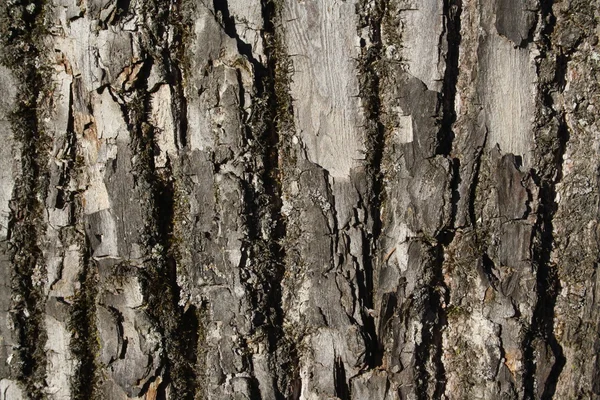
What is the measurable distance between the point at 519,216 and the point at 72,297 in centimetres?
132

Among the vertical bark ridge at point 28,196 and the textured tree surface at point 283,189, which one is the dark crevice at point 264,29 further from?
the vertical bark ridge at point 28,196

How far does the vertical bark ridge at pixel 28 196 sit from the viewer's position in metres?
1.56

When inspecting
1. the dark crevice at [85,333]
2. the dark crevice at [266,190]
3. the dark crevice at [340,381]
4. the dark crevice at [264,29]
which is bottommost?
the dark crevice at [340,381]

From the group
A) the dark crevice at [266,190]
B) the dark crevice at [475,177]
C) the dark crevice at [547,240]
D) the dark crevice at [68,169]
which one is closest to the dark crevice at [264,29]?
the dark crevice at [266,190]

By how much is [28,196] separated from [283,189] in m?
0.73

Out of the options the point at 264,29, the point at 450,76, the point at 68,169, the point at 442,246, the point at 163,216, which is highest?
the point at 264,29

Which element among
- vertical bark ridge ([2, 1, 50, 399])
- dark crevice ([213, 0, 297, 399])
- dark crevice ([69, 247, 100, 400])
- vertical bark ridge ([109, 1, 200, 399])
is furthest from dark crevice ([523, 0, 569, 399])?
vertical bark ridge ([2, 1, 50, 399])

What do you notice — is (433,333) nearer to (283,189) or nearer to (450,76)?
(283,189)

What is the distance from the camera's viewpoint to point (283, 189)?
1626mm

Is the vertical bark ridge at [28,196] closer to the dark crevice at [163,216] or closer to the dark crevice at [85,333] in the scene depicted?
the dark crevice at [85,333]

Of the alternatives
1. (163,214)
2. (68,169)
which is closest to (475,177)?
(163,214)

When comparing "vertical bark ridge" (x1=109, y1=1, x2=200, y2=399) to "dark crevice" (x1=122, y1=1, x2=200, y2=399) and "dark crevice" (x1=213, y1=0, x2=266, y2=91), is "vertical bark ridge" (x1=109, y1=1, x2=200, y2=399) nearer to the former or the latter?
"dark crevice" (x1=122, y1=1, x2=200, y2=399)

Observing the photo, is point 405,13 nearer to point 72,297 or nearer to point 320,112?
point 320,112

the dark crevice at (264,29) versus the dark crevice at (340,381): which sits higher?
the dark crevice at (264,29)
